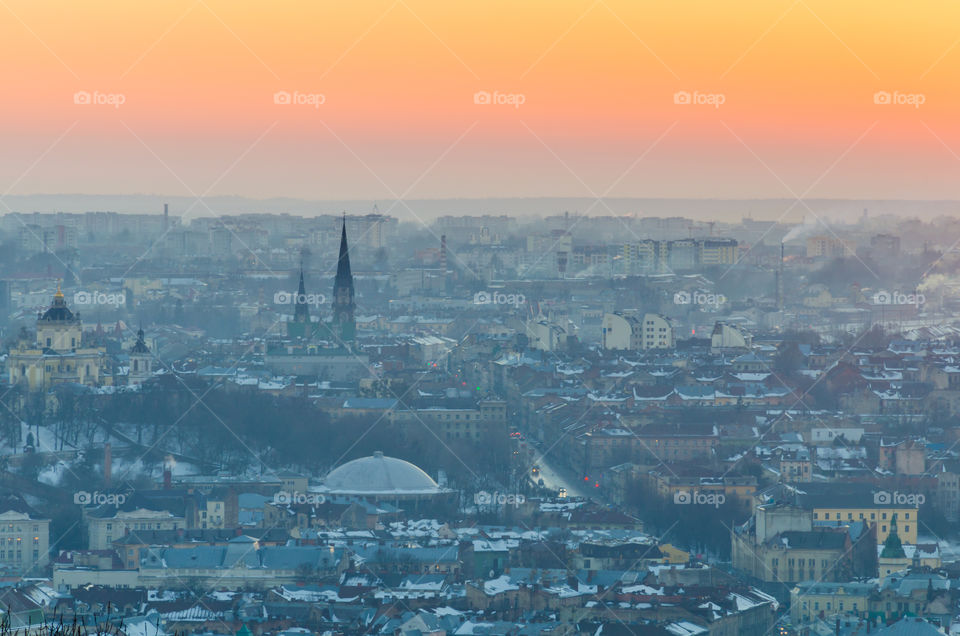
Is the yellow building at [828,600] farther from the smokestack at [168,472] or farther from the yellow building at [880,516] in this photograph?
the smokestack at [168,472]

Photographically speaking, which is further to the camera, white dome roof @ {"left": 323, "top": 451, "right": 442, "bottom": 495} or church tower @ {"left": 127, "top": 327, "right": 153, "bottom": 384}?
church tower @ {"left": 127, "top": 327, "right": 153, "bottom": 384}

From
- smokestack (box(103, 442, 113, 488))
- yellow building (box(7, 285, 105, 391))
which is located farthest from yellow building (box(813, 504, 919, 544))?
yellow building (box(7, 285, 105, 391))

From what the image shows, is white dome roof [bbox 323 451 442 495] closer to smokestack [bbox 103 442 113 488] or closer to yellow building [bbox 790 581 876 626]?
smokestack [bbox 103 442 113 488]

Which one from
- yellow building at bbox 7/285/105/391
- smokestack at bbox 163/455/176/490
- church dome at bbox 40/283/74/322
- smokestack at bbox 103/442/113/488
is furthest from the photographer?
church dome at bbox 40/283/74/322

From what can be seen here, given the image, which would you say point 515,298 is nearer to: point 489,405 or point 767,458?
point 489,405

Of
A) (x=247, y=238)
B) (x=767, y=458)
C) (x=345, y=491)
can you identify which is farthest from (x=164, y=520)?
(x=247, y=238)

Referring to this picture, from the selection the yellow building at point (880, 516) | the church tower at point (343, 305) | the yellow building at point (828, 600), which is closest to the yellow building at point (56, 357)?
the church tower at point (343, 305)
